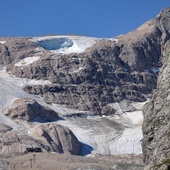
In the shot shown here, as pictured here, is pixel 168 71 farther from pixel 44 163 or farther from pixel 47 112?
pixel 47 112

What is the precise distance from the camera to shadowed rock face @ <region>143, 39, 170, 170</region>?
15.5 meters

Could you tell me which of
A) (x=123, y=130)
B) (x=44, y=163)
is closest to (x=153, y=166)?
(x=44, y=163)

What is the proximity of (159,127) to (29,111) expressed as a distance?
155483 mm

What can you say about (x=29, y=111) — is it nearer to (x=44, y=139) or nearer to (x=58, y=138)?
(x=58, y=138)

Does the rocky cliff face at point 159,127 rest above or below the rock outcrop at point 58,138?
above

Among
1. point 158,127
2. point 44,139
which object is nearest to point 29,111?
point 44,139

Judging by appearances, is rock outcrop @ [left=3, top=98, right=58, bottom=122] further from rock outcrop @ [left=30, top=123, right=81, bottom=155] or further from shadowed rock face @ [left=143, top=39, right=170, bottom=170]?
shadowed rock face @ [left=143, top=39, right=170, bottom=170]

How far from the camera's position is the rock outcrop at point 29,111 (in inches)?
6703

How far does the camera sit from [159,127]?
52.5ft

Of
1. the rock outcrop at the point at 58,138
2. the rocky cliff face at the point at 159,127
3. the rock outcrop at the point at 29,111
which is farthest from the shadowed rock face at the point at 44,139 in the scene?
the rocky cliff face at the point at 159,127

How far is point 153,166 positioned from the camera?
15578 millimetres

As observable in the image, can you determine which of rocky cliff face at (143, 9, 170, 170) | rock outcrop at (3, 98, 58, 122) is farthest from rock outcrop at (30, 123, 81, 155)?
rocky cliff face at (143, 9, 170, 170)

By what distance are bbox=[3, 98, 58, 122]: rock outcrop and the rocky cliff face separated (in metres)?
154

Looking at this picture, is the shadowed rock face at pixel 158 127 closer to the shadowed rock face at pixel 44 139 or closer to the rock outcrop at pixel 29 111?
A: the shadowed rock face at pixel 44 139
